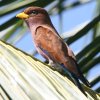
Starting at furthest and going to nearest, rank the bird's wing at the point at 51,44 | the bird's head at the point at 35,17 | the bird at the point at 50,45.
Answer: the bird's head at the point at 35,17
the bird's wing at the point at 51,44
the bird at the point at 50,45

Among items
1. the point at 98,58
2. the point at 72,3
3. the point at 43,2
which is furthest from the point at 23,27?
the point at 98,58

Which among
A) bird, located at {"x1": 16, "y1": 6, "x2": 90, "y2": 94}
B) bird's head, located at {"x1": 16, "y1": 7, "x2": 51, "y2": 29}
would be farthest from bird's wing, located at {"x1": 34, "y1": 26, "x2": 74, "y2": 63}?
bird's head, located at {"x1": 16, "y1": 7, "x2": 51, "y2": 29}

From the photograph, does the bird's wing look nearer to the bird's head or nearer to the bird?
the bird

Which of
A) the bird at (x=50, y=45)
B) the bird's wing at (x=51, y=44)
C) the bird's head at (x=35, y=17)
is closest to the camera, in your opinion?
the bird at (x=50, y=45)

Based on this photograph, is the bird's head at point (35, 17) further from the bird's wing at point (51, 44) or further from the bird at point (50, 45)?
the bird's wing at point (51, 44)

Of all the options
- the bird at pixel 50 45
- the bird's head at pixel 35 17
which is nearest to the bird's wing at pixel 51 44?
the bird at pixel 50 45

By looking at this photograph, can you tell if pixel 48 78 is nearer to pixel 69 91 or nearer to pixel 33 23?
pixel 69 91

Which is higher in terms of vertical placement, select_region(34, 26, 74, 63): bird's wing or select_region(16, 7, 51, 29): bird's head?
select_region(34, 26, 74, 63): bird's wing

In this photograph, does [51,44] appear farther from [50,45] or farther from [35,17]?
[35,17]
